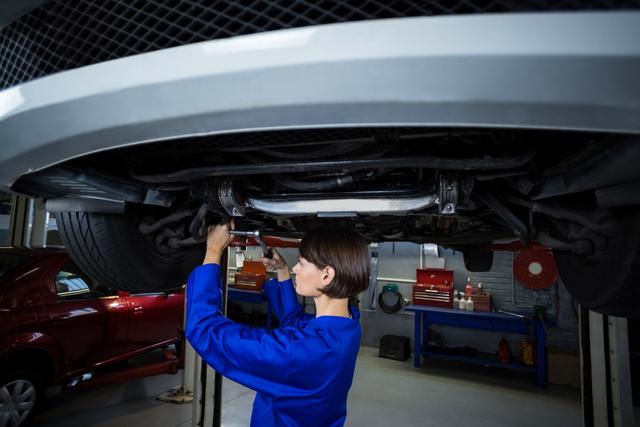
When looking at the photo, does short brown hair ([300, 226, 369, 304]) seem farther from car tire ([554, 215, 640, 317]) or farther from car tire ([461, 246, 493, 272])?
car tire ([461, 246, 493, 272])

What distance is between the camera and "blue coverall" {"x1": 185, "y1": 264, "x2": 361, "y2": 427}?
0.91 m

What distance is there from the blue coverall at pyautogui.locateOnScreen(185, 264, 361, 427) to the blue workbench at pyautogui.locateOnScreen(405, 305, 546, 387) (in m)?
3.70

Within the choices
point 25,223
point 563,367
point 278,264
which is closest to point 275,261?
point 278,264

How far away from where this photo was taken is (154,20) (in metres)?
0.52

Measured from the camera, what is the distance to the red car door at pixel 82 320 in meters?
2.60

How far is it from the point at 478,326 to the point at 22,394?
4383 millimetres

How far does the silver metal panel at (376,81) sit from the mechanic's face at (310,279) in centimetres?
66

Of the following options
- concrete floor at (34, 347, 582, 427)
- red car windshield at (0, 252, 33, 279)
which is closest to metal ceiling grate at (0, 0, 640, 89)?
red car windshield at (0, 252, 33, 279)

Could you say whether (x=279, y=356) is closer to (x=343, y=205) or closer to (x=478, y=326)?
(x=343, y=205)

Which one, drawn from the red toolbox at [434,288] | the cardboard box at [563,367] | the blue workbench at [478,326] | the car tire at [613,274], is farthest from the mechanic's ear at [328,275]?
the cardboard box at [563,367]

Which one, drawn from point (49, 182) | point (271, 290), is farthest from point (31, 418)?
point (49, 182)

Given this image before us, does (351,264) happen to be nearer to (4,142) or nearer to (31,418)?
(4,142)

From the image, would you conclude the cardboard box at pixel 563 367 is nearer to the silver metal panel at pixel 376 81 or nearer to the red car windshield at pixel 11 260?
the silver metal panel at pixel 376 81

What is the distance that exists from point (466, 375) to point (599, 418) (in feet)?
7.56
